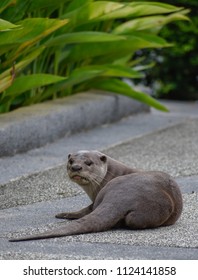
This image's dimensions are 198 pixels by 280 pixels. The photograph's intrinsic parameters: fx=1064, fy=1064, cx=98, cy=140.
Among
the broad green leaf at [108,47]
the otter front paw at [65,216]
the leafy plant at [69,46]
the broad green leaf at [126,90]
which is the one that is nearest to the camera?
the otter front paw at [65,216]

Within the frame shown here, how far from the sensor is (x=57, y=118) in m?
8.27

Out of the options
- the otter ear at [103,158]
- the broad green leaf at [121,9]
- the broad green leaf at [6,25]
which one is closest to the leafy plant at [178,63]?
the broad green leaf at [121,9]

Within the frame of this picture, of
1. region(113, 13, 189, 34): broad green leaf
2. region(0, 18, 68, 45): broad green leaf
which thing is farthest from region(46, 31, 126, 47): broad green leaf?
region(0, 18, 68, 45): broad green leaf

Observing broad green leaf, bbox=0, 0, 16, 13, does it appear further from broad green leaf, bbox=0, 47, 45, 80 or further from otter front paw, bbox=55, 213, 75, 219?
otter front paw, bbox=55, 213, 75, 219

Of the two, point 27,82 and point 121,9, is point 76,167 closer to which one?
point 27,82

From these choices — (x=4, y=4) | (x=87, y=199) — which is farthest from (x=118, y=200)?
(x=4, y=4)

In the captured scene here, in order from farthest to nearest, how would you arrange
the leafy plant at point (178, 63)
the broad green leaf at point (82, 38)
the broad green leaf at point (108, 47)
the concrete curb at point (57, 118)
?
the leafy plant at point (178, 63) → the broad green leaf at point (108, 47) → the broad green leaf at point (82, 38) → the concrete curb at point (57, 118)

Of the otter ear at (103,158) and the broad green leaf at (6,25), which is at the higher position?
the broad green leaf at (6,25)

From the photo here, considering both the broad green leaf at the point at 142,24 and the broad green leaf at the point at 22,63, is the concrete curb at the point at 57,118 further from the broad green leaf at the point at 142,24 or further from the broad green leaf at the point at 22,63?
the broad green leaf at the point at 142,24

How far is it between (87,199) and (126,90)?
295 centimetres

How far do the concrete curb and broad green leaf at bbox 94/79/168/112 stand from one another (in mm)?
82

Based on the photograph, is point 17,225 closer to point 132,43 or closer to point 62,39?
point 62,39

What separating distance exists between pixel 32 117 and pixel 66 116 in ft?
2.05

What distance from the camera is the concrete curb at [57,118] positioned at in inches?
297
